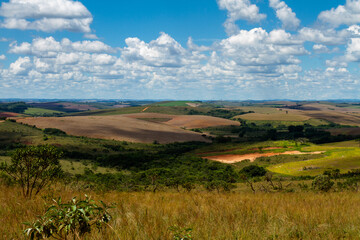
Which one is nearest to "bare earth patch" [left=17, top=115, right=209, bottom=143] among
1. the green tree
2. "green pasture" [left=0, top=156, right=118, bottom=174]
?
"green pasture" [left=0, top=156, right=118, bottom=174]

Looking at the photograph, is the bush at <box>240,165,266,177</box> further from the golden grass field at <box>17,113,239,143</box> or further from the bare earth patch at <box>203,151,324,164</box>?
the golden grass field at <box>17,113,239,143</box>

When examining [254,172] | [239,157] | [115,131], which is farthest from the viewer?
[115,131]

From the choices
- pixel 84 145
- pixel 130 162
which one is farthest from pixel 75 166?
pixel 84 145

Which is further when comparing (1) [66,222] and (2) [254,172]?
(2) [254,172]

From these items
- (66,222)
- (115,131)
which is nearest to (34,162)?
(66,222)

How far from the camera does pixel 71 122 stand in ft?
536

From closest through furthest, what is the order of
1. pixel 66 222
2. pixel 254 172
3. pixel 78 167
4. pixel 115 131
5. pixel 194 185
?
pixel 66 222, pixel 194 185, pixel 254 172, pixel 78 167, pixel 115 131

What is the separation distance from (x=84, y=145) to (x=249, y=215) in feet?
342

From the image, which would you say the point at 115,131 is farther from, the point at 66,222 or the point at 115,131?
the point at 66,222

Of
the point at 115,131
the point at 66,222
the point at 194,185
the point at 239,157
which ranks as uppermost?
the point at 66,222

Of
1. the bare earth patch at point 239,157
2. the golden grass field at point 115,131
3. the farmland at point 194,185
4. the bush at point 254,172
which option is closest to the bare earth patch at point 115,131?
the golden grass field at point 115,131

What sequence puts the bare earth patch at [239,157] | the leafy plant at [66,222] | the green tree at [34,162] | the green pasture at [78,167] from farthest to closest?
the bare earth patch at [239,157], the green pasture at [78,167], the green tree at [34,162], the leafy plant at [66,222]

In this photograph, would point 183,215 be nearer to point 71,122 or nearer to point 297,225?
point 297,225

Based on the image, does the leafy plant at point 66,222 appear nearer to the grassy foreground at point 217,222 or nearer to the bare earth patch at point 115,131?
the grassy foreground at point 217,222
